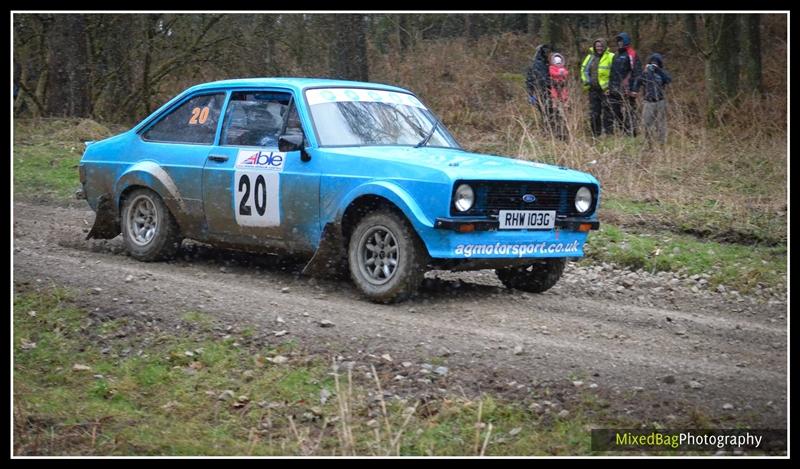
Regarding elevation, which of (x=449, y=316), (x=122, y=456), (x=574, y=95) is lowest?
(x=122, y=456)

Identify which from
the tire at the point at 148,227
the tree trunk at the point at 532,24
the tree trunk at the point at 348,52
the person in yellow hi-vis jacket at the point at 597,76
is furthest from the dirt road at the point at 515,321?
the tree trunk at the point at 532,24

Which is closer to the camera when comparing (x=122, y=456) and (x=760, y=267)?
(x=122, y=456)

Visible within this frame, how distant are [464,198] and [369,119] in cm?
160

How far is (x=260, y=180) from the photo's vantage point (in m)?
8.32

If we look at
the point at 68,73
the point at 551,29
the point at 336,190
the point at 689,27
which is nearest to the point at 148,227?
the point at 336,190

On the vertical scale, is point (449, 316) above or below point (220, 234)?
below

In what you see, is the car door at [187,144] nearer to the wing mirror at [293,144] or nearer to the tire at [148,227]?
the tire at [148,227]

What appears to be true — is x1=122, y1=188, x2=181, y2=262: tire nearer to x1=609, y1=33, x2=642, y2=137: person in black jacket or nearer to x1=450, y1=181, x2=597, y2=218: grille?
x1=450, y1=181, x2=597, y2=218: grille

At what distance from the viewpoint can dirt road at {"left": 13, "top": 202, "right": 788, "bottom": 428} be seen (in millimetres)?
5820

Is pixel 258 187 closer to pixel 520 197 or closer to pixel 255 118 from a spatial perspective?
pixel 255 118

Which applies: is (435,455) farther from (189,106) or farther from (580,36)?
(580,36)

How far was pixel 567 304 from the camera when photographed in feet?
26.1
